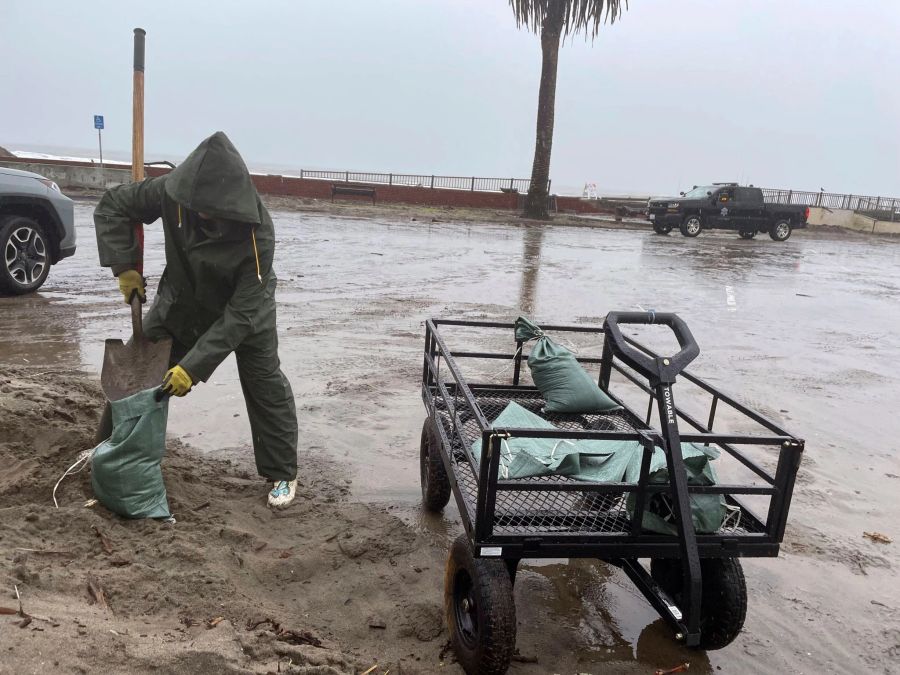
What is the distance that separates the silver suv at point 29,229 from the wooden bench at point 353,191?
20403mm

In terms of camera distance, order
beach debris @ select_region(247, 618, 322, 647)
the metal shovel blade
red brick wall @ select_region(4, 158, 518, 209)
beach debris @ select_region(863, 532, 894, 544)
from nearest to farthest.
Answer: beach debris @ select_region(247, 618, 322, 647), the metal shovel blade, beach debris @ select_region(863, 532, 894, 544), red brick wall @ select_region(4, 158, 518, 209)

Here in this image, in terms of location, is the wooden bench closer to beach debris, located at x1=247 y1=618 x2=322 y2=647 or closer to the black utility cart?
the black utility cart

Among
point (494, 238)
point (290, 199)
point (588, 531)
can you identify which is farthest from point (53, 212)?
point (290, 199)

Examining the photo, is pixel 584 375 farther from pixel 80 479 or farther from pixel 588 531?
pixel 80 479

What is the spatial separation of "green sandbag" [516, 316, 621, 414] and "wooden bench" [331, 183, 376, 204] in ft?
84.8

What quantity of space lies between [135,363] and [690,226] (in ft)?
77.9

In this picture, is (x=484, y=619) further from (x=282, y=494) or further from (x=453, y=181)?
(x=453, y=181)

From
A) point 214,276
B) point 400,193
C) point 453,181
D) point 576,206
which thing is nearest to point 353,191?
point 400,193

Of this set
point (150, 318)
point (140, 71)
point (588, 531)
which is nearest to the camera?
point (588, 531)

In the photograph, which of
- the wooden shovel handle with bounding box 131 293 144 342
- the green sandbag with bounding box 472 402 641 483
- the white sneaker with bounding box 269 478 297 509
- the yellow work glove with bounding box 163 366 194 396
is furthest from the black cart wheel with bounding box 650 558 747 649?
the wooden shovel handle with bounding box 131 293 144 342

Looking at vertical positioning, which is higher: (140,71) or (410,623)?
(140,71)

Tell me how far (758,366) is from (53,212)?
826 centimetres

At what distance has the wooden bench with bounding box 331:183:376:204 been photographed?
2884 cm

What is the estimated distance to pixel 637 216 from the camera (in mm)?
31453
